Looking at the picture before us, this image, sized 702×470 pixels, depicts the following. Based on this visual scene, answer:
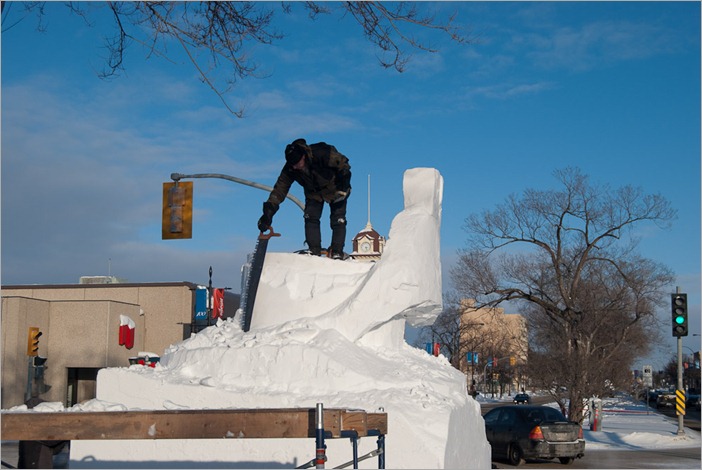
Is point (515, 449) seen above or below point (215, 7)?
below

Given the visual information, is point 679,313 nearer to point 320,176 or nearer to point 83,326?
point 320,176

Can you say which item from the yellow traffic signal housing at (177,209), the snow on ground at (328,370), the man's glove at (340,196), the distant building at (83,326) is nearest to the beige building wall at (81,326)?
the distant building at (83,326)

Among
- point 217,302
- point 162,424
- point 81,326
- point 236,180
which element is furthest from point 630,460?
point 81,326

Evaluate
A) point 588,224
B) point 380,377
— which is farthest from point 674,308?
point 380,377

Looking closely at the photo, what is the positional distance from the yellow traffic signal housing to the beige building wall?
62.5 ft

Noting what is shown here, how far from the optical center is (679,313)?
75.6 feet

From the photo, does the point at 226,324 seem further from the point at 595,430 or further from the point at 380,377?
the point at 595,430

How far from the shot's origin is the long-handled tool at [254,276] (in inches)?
390

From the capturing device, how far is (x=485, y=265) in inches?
1109

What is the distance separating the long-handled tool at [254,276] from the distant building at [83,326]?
19250 millimetres

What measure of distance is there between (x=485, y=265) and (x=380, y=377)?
2025 cm

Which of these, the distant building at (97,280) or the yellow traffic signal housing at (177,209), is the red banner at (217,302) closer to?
the distant building at (97,280)

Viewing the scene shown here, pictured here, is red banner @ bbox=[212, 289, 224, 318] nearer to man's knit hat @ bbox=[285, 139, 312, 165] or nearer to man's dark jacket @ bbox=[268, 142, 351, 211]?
man's dark jacket @ bbox=[268, 142, 351, 211]

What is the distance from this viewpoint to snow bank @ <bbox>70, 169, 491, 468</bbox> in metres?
7.84
